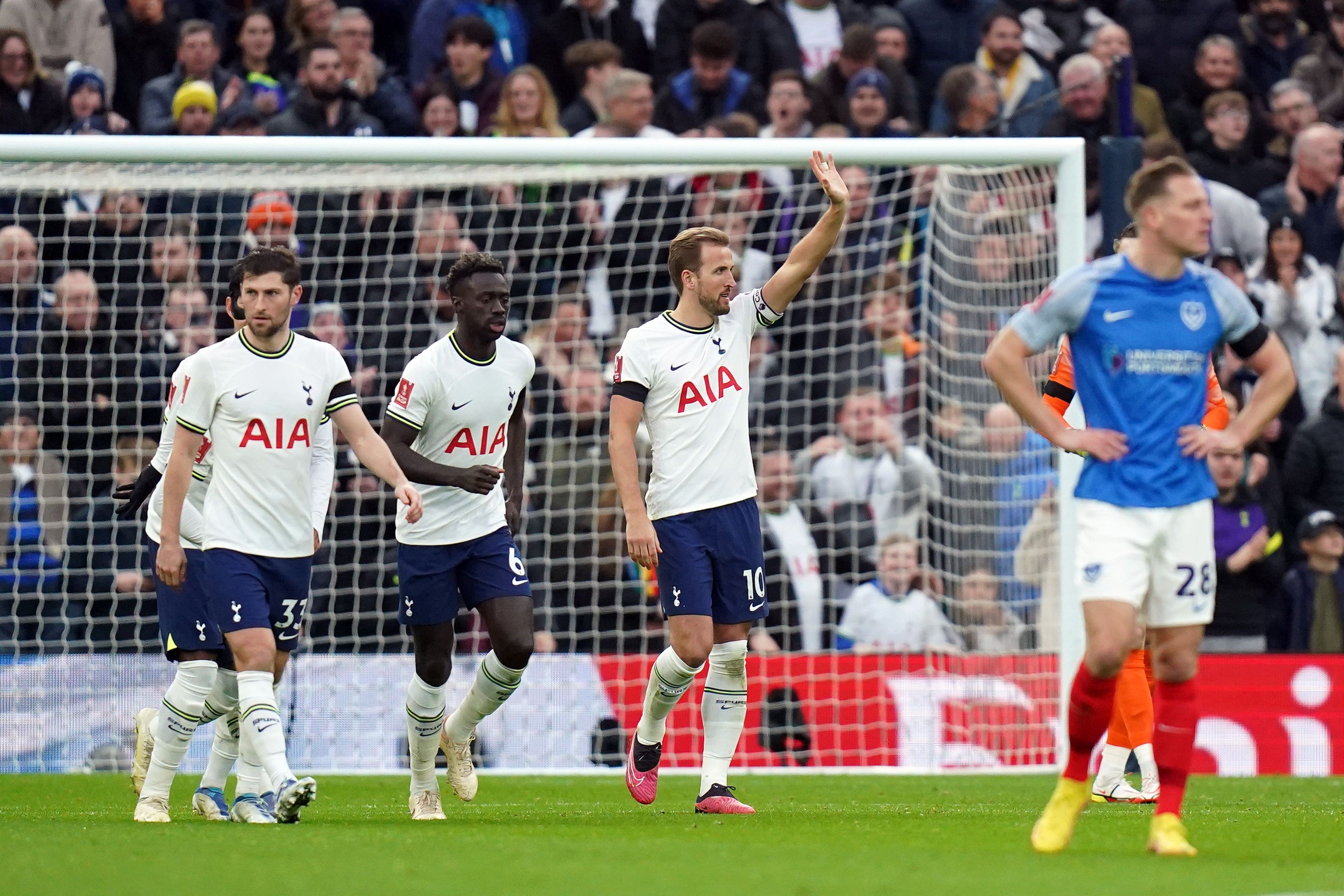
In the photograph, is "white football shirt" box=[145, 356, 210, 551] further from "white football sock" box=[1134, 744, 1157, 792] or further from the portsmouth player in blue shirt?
"white football sock" box=[1134, 744, 1157, 792]

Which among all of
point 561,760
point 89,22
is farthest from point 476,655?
point 89,22

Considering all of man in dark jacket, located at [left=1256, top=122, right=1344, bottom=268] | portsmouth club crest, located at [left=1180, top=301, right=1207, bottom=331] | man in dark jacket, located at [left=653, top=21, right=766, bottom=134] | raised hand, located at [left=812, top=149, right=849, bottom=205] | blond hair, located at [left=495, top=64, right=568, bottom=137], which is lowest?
portsmouth club crest, located at [left=1180, top=301, right=1207, bottom=331]

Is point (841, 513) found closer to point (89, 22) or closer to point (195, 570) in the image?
point (195, 570)

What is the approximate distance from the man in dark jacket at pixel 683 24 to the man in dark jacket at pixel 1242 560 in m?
5.65

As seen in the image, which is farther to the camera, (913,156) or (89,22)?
(89,22)

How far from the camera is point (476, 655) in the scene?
521 inches

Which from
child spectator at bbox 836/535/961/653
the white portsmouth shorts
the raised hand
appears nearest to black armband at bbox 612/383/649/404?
the raised hand

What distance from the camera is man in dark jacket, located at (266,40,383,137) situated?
14.4m

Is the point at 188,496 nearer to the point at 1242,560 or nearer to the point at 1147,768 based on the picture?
the point at 1147,768

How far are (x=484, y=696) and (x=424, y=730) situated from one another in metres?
0.37

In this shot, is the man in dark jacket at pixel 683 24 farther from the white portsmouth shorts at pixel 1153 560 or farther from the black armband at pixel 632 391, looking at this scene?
the white portsmouth shorts at pixel 1153 560

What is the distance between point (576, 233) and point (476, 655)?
11.2ft

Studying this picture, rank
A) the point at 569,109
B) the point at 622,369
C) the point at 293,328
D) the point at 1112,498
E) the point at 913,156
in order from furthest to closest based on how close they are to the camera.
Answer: the point at 569,109 → the point at 293,328 → the point at 913,156 → the point at 622,369 → the point at 1112,498

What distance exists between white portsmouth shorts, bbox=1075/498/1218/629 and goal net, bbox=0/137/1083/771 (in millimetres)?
5468
